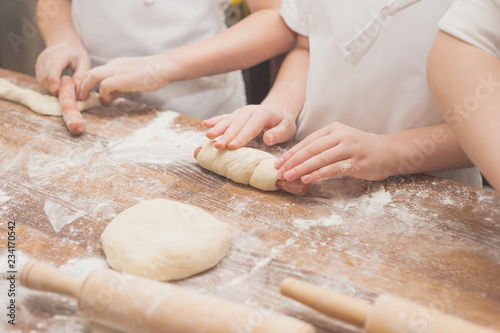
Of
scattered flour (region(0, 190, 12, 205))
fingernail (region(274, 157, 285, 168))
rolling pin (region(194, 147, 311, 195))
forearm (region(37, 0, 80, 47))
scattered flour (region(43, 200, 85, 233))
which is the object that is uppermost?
forearm (region(37, 0, 80, 47))

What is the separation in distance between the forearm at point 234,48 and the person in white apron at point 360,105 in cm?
14

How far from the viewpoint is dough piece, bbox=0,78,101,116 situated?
5.57ft

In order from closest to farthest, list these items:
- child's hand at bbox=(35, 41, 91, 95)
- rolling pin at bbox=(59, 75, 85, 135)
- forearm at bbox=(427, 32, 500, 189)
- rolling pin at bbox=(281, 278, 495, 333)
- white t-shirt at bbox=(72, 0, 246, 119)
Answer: rolling pin at bbox=(281, 278, 495, 333) < forearm at bbox=(427, 32, 500, 189) < rolling pin at bbox=(59, 75, 85, 135) < child's hand at bbox=(35, 41, 91, 95) < white t-shirt at bbox=(72, 0, 246, 119)

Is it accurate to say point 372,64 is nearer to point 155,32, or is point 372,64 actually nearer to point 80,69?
point 155,32

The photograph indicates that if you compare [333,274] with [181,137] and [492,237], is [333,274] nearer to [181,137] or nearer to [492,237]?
[492,237]

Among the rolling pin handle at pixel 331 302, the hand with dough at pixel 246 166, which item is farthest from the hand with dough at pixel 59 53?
the rolling pin handle at pixel 331 302

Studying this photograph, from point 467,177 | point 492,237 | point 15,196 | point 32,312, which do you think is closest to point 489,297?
point 492,237

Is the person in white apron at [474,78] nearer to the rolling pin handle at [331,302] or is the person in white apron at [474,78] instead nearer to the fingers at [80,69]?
the rolling pin handle at [331,302]

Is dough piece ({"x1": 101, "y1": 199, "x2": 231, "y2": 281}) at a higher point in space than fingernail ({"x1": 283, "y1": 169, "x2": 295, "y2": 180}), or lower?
lower

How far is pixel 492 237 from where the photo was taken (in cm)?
109

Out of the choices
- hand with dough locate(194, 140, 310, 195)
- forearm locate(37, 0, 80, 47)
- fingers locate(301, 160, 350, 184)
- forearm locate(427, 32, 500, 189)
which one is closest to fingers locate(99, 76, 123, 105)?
forearm locate(37, 0, 80, 47)

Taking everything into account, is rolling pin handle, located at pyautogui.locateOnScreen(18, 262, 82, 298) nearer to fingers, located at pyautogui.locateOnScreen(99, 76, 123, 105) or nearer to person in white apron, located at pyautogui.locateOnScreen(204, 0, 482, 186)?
person in white apron, located at pyautogui.locateOnScreen(204, 0, 482, 186)

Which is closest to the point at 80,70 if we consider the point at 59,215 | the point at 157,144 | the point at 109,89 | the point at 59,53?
the point at 59,53

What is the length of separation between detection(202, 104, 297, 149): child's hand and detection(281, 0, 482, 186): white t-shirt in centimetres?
15
